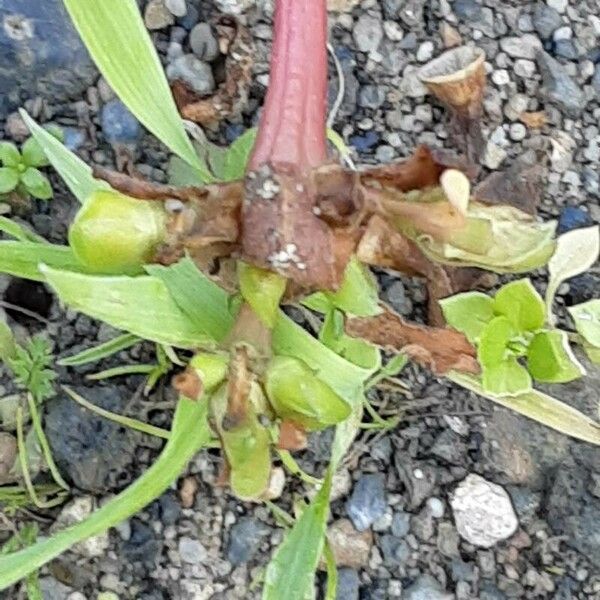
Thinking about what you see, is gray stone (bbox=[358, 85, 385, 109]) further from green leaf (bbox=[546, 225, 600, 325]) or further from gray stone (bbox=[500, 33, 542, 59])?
green leaf (bbox=[546, 225, 600, 325])

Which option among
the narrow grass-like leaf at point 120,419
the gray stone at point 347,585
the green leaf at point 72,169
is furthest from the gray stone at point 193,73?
the gray stone at point 347,585

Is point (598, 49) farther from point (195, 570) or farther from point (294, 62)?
point (195, 570)

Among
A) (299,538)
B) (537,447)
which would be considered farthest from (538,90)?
(299,538)

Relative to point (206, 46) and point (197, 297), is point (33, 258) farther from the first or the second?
point (206, 46)

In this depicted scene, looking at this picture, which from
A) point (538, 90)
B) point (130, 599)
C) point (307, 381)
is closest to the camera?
point (307, 381)

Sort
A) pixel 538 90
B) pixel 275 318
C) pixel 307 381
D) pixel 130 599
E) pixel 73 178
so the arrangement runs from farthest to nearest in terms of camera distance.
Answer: pixel 538 90 → pixel 130 599 → pixel 73 178 → pixel 275 318 → pixel 307 381

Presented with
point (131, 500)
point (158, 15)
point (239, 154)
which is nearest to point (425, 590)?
point (131, 500)

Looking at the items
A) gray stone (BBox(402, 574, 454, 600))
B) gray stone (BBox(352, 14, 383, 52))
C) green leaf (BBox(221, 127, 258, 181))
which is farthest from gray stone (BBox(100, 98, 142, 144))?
gray stone (BBox(402, 574, 454, 600))
